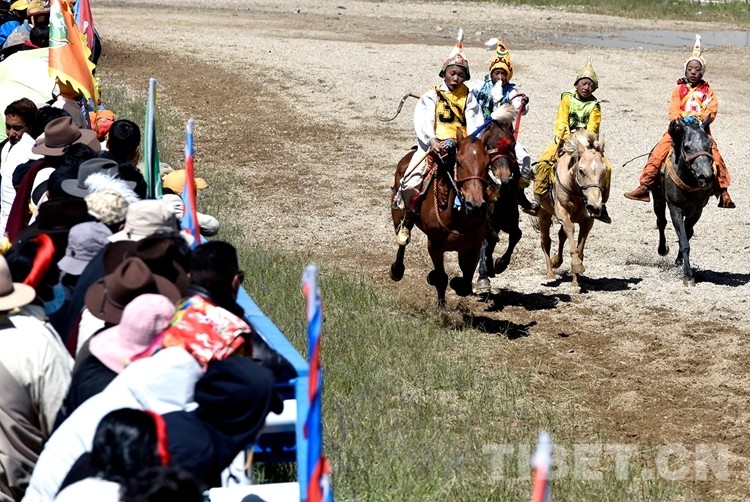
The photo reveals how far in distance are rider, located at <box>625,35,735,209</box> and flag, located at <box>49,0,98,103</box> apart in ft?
24.4

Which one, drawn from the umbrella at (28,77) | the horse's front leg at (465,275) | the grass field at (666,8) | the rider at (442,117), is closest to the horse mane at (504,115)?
the rider at (442,117)

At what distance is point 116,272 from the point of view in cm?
557

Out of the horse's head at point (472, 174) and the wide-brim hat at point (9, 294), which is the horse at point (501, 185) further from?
the wide-brim hat at point (9, 294)

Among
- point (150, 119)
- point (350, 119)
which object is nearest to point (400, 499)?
point (150, 119)

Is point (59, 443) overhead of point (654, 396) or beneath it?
overhead

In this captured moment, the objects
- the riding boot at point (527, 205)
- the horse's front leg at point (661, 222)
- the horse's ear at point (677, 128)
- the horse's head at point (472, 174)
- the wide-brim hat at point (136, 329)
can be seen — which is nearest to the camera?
the wide-brim hat at point (136, 329)

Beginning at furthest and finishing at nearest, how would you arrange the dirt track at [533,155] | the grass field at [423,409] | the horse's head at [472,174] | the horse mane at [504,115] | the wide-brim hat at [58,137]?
the horse mane at [504,115] < the horse's head at [472,174] < the dirt track at [533,155] < the wide-brim hat at [58,137] < the grass field at [423,409]

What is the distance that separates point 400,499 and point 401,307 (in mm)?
6086

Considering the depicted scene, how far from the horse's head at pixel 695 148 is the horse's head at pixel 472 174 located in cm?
342

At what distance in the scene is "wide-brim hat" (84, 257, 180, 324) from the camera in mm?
5516

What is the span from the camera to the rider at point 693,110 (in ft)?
48.1

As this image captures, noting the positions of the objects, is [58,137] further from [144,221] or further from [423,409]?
[423,409]

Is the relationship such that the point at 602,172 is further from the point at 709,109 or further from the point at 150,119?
the point at 150,119

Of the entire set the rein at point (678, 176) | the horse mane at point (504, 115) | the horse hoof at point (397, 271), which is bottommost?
the horse hoof at point (397, 271)
